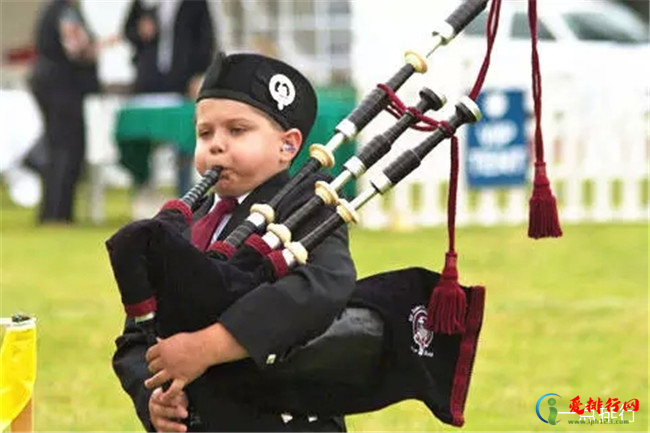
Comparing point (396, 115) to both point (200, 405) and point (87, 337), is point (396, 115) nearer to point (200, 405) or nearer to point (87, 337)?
point (200, 405)

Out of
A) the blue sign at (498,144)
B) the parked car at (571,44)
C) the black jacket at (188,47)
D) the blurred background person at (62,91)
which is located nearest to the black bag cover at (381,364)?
the parked car at (571,44)

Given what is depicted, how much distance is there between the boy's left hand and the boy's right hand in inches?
3.3

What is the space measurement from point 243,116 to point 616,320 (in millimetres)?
5266

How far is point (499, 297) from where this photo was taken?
9531mm

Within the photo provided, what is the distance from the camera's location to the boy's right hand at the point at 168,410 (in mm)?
3576

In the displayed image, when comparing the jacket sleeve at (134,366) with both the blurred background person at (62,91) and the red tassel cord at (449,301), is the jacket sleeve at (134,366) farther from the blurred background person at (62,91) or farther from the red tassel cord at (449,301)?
the blurred background person at (62,91)

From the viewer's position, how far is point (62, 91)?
48.5 feet

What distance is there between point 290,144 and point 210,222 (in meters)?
0.25

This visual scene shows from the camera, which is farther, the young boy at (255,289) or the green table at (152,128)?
the green table at (152,128)

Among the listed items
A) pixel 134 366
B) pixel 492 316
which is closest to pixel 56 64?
pixel 492 316

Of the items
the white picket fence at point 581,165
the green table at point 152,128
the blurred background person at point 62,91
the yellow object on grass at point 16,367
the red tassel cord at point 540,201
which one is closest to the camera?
the red tassel cord at point 540,201

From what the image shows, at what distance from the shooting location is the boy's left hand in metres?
3.42

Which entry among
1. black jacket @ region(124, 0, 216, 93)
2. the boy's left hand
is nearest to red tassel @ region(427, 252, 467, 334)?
the boy's left hand

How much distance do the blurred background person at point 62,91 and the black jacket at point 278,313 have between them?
36.5 ft
